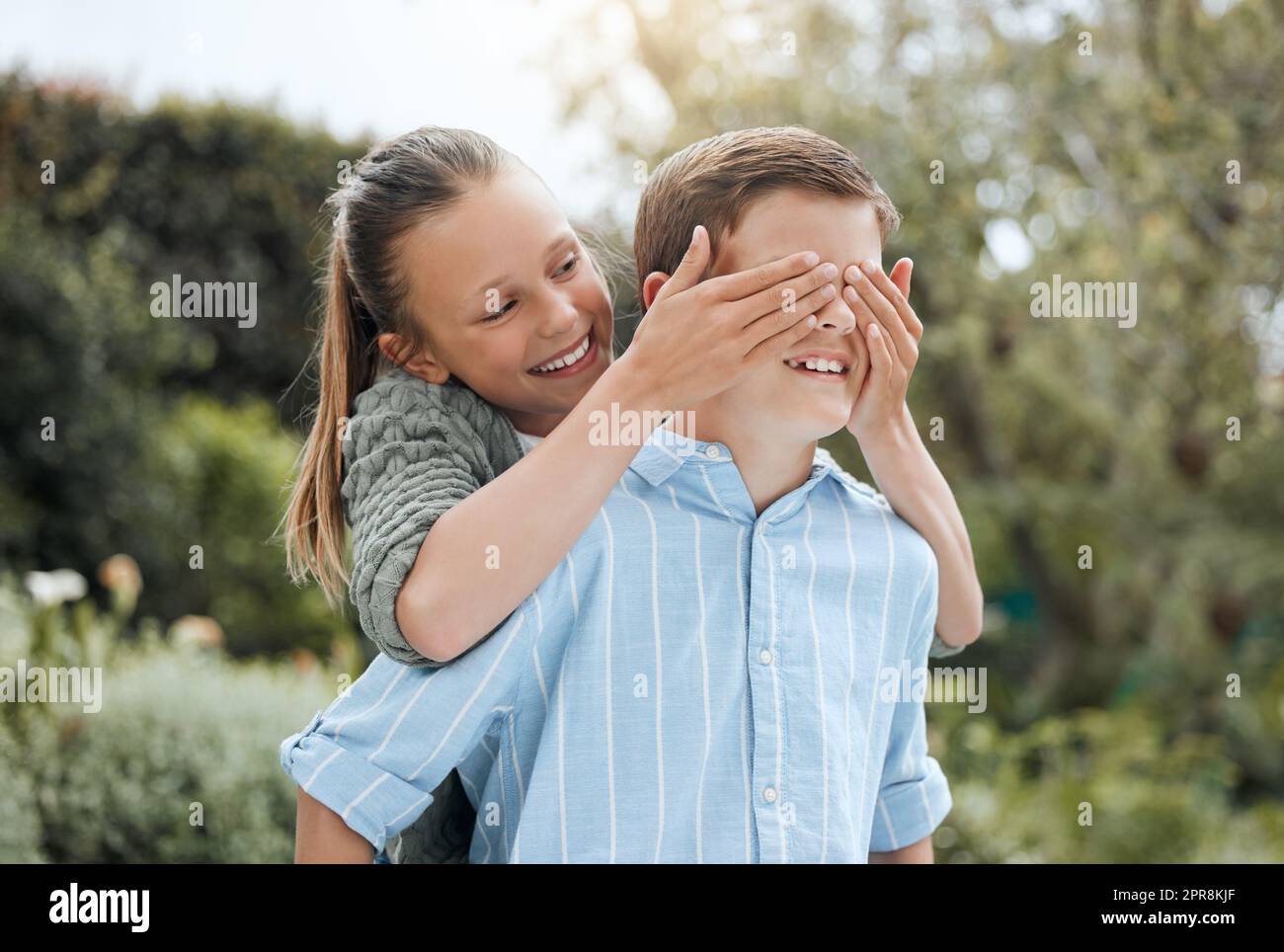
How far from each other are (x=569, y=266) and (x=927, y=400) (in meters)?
6.25

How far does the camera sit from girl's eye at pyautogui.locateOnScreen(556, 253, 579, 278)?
5.70 ft

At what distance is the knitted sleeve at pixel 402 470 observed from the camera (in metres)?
1.45

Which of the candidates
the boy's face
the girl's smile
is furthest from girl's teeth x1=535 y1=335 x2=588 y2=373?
the boy's face

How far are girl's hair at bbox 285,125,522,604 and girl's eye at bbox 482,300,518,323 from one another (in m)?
0.11

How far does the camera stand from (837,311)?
154 centimetres

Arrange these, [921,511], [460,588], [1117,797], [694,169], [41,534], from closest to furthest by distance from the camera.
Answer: [460,588] → [694,169] → [921,511] → [1117,797] → [41,534]

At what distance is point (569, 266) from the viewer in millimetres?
1756

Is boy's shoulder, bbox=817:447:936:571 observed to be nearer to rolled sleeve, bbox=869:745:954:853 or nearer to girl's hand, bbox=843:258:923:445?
girl's hand, bbox=843:258:923:445

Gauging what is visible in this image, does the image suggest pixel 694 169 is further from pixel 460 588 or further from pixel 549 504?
pixel 460 588

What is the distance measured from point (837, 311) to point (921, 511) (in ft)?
1.27

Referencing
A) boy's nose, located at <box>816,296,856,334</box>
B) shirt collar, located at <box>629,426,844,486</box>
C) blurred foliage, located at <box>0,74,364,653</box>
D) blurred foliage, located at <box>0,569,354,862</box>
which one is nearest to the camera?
boy's nose, located at <box>816,296,856,334</box>

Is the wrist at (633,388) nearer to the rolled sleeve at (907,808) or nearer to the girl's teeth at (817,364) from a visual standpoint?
the girl's teeth at (817,364)

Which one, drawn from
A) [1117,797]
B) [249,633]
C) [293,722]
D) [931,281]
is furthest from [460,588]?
[249,633]

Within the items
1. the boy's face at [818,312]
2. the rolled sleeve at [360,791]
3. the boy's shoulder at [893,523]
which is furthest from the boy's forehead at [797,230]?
the rolled sleeve at [360,791]
